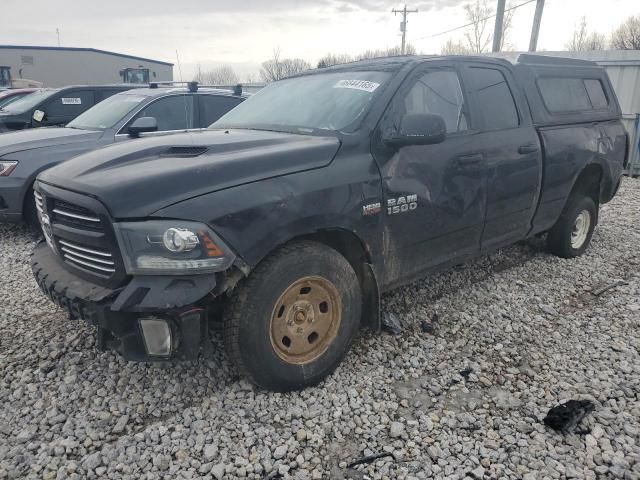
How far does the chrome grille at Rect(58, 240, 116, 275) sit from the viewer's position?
2.45 m

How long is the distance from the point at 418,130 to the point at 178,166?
1455 millimetres

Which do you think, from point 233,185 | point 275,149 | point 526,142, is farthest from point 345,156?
point 526,142

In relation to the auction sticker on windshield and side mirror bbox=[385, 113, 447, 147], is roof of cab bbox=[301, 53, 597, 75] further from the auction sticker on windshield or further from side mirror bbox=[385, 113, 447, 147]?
side mirror bbox=[385, 113, 447, 147]

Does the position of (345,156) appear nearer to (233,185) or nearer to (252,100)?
(233,185)

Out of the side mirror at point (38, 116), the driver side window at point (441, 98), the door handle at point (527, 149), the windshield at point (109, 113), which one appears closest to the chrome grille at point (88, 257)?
the driver side window at point (441, 98)

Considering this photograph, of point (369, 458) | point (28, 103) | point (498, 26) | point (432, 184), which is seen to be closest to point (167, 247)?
point (369, 458)

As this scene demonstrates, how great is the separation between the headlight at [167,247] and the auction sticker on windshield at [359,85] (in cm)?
162

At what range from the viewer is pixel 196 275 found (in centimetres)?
236

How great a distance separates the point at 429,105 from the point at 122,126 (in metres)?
4.45

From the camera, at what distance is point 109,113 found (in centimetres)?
670

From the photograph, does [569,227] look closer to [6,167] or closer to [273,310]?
[273,310]

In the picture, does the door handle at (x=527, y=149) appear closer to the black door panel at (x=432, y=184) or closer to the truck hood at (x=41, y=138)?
the black door panel at (x=432, y=184)

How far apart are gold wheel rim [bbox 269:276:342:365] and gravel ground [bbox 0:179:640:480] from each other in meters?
0.26

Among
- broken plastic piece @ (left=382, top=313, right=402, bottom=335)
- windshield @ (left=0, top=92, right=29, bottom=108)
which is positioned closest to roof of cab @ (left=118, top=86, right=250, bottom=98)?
broken plastic piece @ (left=382, top=313, right=402, bottom=335)
